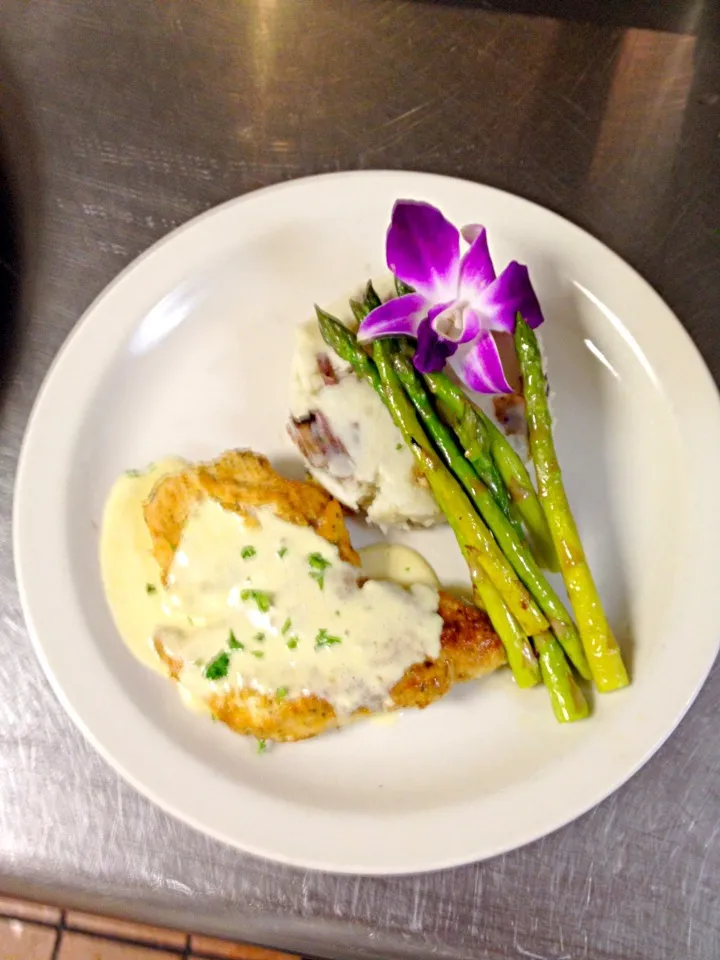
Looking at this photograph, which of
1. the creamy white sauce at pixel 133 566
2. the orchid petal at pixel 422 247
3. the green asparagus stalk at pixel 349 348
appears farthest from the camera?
the creamy white sauce at pixel 133 566

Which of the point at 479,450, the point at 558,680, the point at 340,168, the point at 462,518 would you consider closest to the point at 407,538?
the point at 462,518

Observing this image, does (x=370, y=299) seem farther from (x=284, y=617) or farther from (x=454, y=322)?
(x=284, y=617)

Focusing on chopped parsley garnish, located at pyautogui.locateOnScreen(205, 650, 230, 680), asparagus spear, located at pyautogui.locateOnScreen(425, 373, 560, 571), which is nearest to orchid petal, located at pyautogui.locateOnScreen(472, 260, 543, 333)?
asparagus spear, located at pyautogui.locateOnScreen(425, 373, 560, 571)

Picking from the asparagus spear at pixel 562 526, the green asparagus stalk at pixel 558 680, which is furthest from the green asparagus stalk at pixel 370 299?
A: the green asparagus stalk at pixel 558 680

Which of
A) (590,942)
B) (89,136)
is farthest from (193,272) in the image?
(590,942)

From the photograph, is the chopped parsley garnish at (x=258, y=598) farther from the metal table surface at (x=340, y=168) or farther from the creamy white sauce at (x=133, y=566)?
the metal table surface at (x=340, y=168)

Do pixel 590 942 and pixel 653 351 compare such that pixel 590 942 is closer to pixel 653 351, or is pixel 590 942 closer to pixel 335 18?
pixel 653 351
